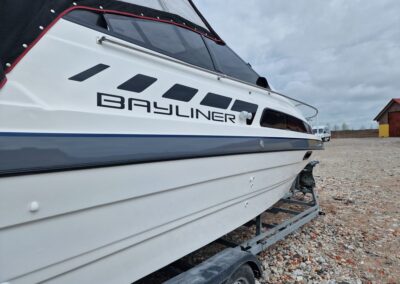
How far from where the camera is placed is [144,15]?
1.89m

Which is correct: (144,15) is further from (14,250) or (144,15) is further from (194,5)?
(14,250)

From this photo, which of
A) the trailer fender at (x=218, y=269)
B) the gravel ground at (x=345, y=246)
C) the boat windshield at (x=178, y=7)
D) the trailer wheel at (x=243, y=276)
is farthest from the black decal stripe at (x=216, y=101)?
the gravel ground at (x=345, y=246)

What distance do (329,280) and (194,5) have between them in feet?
10.2

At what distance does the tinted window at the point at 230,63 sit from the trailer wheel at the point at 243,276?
1687 millimetres

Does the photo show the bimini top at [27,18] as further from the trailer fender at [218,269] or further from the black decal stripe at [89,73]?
the trailer fender at [218,269]

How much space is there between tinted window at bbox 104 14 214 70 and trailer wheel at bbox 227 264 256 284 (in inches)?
65.8

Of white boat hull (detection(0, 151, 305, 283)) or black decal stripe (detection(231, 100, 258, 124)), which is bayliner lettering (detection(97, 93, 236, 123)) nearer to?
black decal stripe (detection(231, 100, 258, 124))

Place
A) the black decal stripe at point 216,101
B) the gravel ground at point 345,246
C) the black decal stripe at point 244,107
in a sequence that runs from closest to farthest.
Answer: the black decal stripe at point 216,101 → the black decal stripe at point 244,107 → the gravel ground at point 345,246

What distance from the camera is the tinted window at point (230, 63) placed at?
258cm

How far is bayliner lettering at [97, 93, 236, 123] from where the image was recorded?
149 centimetres

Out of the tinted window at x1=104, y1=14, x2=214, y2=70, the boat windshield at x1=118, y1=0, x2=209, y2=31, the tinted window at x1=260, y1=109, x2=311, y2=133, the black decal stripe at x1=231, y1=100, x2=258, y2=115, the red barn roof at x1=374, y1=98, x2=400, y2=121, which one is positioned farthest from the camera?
the red barn roof at x1=374, y1=98, x2=400, y2=121

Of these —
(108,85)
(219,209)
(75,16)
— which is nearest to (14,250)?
(108,85)

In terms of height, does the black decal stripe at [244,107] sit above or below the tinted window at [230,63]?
below

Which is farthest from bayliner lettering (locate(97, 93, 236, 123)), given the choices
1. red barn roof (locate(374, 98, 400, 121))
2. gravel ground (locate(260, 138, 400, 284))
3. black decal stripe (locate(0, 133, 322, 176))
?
red barn roof (locate(374, 98, 400, 121))
